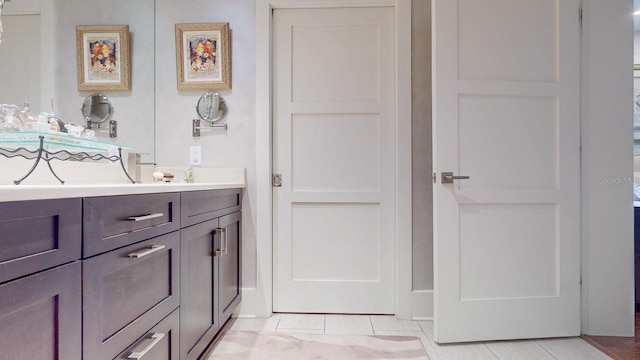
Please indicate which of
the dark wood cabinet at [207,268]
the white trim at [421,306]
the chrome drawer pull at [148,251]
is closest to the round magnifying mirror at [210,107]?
the dark wood cabinet at [207,268]

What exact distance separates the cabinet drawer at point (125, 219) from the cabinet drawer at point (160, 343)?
0.32 metres

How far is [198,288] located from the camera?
151 centimetres

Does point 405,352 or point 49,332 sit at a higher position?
point 49,332

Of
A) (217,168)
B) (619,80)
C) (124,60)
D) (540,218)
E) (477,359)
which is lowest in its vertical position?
(477,359)

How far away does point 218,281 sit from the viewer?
175 centimetres

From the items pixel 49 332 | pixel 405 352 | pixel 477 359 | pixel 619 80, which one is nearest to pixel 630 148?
pixel 619 80

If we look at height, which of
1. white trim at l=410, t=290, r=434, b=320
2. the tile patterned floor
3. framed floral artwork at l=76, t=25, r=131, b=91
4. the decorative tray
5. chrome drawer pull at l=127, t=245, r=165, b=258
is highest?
framed floral artwork at l=76, t=25, r=131, b=91

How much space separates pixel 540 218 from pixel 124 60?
255cm

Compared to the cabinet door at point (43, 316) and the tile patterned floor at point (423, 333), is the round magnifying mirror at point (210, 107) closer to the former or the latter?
the tile patterned floor at point (423, 333)

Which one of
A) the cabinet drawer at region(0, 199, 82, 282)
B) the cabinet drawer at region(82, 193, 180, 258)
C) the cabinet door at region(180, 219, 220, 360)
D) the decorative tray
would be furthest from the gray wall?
the cabinet drawer at region(0, 199, 82, 282)

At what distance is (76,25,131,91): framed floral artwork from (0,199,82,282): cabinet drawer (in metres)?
1.14

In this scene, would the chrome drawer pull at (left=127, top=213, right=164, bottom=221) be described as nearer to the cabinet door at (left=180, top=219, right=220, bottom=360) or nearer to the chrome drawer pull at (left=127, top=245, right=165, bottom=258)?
the chrome drawer pull at (left=127, top=245, right=165, bottom=258)

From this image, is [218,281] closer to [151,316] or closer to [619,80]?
[151,316]

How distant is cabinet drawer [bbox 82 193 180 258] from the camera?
85cm
